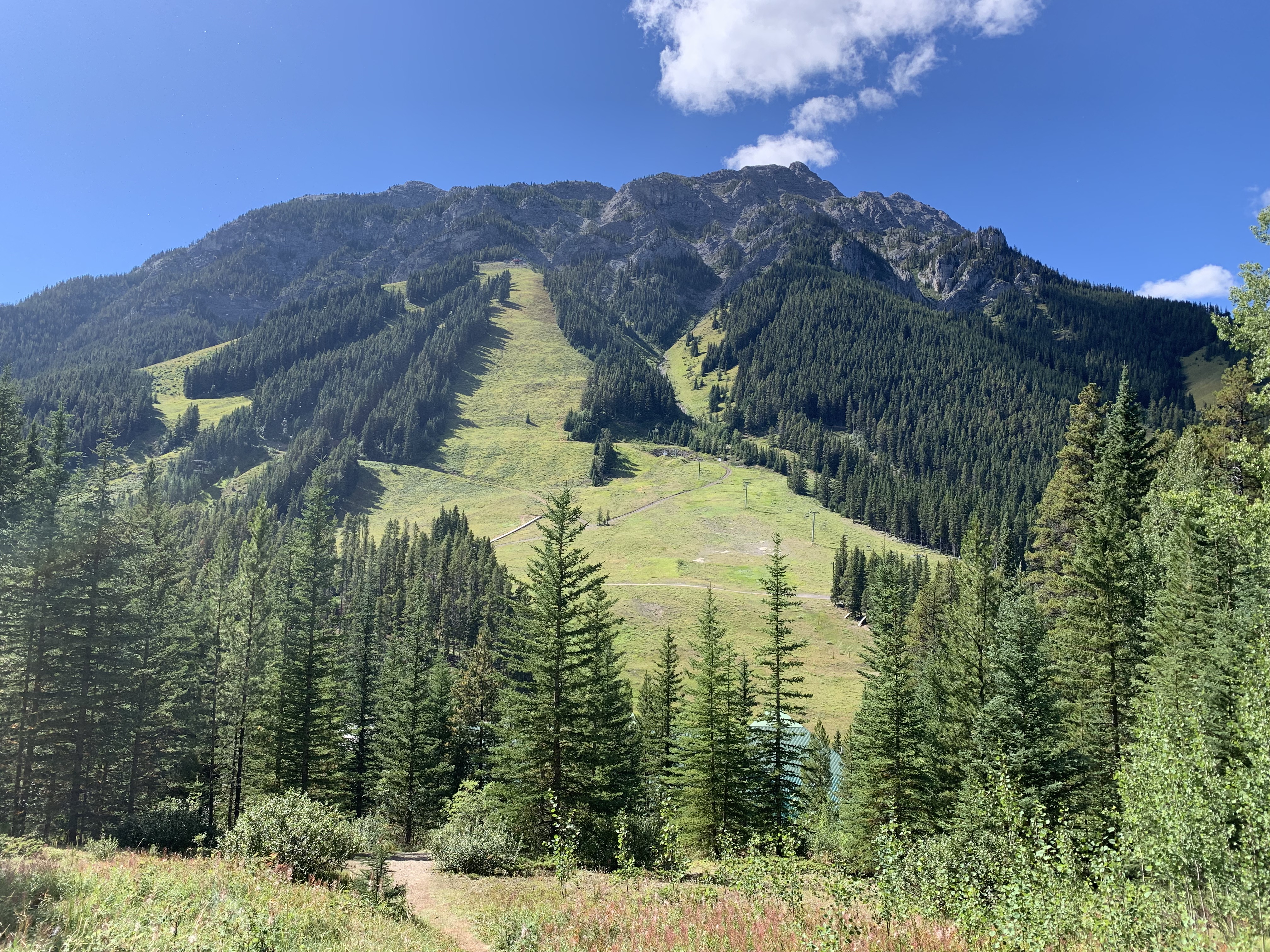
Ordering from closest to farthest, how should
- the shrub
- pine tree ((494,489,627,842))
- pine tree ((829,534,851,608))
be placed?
the shrub < pine tree ((494,489,627,842)) < pine tree ((829,534,851,608))

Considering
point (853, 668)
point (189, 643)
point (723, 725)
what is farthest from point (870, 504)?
point (189, 643)

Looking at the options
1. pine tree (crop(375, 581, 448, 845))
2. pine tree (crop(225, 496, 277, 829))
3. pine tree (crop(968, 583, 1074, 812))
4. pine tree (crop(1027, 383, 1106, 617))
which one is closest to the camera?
pine tree (crop(968, 583, 1074, 812))

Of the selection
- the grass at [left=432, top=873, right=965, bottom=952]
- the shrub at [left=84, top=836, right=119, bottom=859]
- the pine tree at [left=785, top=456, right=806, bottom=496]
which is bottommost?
the shrub at [left=84, top=836, right=119, bottom=859]

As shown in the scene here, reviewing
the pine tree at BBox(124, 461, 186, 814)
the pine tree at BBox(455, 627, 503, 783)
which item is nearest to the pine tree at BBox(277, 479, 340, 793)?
the pine tree at BBox(124, 461, 186, 814)

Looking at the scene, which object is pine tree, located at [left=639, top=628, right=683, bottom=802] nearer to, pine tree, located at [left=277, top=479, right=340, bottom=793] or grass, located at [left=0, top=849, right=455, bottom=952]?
pine tree, located at [left=277, top=479, right=340, bottom=793]

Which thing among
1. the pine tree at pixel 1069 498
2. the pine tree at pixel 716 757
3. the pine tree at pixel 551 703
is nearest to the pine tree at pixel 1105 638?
the pine tree at pixel 1069 498

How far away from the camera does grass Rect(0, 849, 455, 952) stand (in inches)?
338

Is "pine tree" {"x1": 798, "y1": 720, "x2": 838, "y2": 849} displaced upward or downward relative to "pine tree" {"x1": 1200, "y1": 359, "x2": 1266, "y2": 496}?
downward

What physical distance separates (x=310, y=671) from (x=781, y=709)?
1169 inches

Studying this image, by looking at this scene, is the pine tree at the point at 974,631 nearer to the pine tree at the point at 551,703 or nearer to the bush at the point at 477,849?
the pine tree at the point at 551,703

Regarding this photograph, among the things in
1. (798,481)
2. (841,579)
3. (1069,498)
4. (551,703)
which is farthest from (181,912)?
(798,481)

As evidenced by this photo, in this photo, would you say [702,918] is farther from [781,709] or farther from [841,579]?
[841,579]

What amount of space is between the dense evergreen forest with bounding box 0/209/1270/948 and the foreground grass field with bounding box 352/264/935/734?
35195 millimetres

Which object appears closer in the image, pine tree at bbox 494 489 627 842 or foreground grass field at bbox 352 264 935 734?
pine tree at bbox 494 489 627 842
